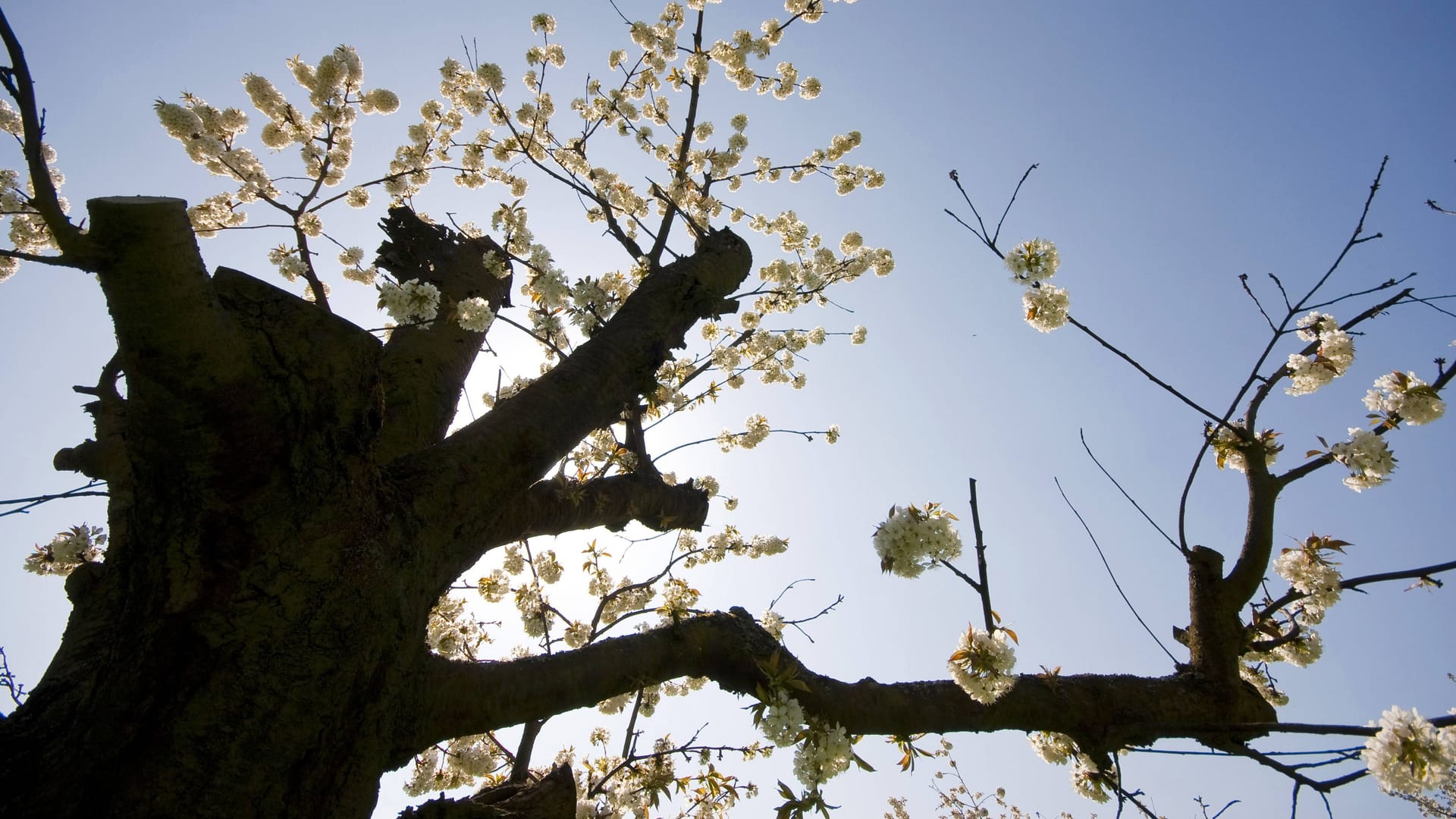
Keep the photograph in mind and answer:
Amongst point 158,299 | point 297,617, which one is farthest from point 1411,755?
point 158,299

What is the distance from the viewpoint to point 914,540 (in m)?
2.57

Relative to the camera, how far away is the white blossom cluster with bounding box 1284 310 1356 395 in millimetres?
3053

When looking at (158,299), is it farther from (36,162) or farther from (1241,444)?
(1241,444)

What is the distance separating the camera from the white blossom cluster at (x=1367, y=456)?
9.49 feet

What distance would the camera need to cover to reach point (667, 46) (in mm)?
7496

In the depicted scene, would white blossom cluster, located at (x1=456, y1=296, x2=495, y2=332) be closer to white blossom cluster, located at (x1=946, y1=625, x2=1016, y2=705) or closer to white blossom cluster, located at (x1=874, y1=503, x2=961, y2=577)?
white blossom cluster, located at (x1=874, y1=503, x2=961, y2=577)

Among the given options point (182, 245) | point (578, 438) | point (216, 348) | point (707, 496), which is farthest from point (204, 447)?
point (707, 496)

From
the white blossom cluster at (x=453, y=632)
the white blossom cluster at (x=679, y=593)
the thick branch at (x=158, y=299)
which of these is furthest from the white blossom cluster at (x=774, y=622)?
the thick branch at (x=158, y=299)

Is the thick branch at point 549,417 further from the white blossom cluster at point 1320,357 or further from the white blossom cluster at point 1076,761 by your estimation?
the white blossom cluster at point 1320,357

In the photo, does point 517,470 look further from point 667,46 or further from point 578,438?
point 667,46

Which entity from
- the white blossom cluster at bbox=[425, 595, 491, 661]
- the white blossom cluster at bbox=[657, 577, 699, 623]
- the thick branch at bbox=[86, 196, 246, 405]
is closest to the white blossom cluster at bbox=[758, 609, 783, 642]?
the white blossom cluster at bbox=[657, 577, 699, 623]

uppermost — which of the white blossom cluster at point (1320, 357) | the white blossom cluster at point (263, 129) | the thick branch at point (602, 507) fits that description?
the white blossom cluster at point (263, 129)

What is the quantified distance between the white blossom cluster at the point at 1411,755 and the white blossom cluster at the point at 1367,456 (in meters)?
1.54

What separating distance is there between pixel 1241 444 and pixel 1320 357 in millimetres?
753
